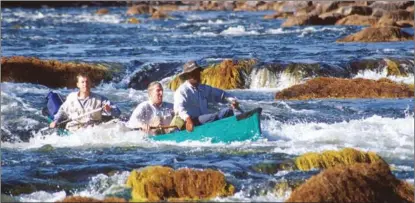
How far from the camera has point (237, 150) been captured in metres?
16.2

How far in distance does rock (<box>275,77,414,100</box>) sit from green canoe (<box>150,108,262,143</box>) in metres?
7.50

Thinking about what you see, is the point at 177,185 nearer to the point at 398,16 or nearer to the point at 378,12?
the point at 398,16

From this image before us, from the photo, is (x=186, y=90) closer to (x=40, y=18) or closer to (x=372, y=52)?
(x=372, y=52)

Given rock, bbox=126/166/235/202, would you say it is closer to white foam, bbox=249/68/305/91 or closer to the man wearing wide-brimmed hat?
the man wearing wide-brimmed hat

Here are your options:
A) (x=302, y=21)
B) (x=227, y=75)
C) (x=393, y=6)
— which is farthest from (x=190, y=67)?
(x=393, y=6)

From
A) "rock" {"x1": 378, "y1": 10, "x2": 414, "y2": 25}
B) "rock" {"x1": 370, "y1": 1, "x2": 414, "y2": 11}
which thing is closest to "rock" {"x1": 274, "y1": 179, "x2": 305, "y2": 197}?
"rock" {"x1": 378, "y1": 10, "x2": 414, "y2": 25}

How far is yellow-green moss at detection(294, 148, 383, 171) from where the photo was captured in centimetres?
1465

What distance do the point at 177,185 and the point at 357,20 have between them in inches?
1559

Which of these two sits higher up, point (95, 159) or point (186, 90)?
point (186, 90)

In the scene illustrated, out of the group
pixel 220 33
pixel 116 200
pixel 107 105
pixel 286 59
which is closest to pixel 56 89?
pixel 286 59

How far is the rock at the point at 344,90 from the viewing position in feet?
79.2

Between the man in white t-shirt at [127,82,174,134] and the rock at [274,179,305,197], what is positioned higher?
the man in white t-shirt at [127,82,174,134]

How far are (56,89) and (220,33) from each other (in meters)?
20.4

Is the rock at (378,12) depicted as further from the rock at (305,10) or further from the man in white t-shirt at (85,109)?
the man in white t-shirt at (85,109)
